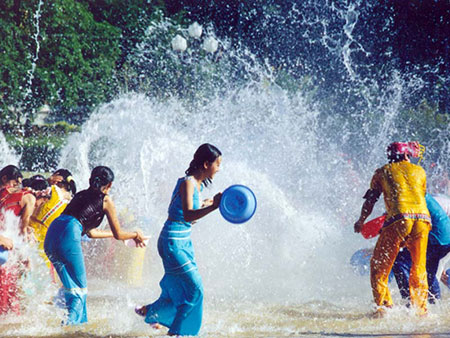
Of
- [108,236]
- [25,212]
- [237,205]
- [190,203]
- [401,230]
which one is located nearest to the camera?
[237,205]

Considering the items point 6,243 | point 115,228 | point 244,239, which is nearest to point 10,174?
point 6,243

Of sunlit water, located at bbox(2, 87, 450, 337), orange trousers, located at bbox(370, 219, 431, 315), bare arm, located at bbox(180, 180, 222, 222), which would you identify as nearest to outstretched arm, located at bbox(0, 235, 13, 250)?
sunlit water, located at bbox(2, 87, 450, 337)

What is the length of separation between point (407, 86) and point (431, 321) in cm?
→ 1918

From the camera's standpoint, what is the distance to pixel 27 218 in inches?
230

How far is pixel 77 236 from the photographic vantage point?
16.6 feet

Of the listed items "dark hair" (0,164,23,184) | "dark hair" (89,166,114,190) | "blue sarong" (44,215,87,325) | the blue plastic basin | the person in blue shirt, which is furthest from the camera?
"dark hair" (0,164,23,184)

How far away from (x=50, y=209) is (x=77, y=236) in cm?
143

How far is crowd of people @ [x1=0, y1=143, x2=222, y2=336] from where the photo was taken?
4602 millimetres

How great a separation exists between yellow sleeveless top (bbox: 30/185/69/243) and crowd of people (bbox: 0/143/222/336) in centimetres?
19

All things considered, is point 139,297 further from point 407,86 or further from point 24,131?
point 24,131

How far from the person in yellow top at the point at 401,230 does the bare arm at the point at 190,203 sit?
1766 mm

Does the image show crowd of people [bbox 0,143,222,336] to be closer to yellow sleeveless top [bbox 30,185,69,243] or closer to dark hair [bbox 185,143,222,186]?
dark hair [bbox 185,143,222,186]

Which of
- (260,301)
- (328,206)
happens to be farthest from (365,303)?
(328,206)

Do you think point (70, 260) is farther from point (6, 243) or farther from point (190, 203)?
point (190, 203)
